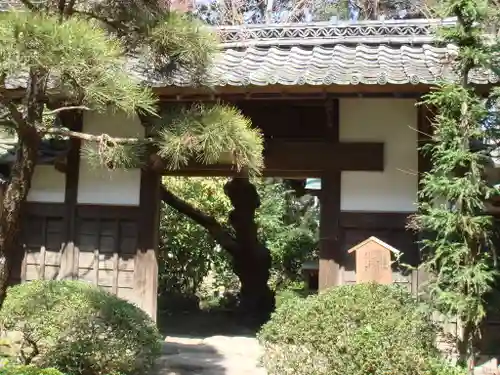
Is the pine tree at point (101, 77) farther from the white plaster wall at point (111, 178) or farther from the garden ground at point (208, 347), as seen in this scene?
the garden ground at point (208, 347)

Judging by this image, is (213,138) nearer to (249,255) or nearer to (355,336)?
(355,336)

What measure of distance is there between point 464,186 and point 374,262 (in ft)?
3.94

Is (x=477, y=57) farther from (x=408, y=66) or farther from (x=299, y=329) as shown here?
(x=299, y=329)

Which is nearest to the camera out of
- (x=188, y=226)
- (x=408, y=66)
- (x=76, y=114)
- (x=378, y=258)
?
(x=378, y=258)

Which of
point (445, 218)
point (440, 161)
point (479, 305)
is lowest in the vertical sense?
point (479, 305)

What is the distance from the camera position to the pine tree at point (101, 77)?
4.09m

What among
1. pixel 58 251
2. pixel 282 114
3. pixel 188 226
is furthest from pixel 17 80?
pixel 188 226

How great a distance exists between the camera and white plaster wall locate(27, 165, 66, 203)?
760cm

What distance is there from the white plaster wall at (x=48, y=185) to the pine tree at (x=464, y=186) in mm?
4438

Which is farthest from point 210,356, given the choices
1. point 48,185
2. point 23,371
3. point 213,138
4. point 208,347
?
point 213,138

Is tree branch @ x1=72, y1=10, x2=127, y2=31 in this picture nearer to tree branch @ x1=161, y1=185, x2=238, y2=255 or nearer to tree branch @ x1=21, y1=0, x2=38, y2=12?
tree branch @ x1=21, y1=0, x2=38, y2=12

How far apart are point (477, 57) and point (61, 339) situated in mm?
4329

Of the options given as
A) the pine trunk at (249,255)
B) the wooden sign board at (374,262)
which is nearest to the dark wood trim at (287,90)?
the wooden sign board at (374,262)

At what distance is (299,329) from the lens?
210 inches
